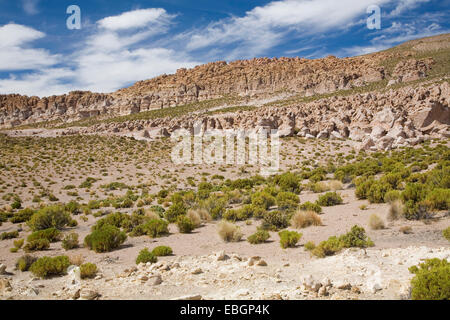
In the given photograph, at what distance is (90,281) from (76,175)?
2540cm

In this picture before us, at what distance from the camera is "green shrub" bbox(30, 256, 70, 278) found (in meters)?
6.76

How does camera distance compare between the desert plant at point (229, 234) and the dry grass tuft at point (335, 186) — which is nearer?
the desert plant at point (229, 234)

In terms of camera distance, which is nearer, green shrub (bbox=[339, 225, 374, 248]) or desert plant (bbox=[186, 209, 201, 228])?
green shrub (bbox=[339, 225, 374, 248])

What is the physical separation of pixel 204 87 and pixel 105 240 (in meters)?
105

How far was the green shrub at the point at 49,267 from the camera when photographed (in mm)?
6762

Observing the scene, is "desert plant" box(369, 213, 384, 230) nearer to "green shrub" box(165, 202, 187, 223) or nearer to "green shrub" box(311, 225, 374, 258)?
"green shrub" box(311, 225, 374, 258)

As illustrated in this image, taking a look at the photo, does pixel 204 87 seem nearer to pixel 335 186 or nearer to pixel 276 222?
pixel 335 186

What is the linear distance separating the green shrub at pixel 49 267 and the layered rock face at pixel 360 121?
107 ft

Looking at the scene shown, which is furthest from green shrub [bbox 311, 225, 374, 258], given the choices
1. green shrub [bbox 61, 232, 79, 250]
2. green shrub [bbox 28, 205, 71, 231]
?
green shrub [bbox 28, 205, 71, 231]

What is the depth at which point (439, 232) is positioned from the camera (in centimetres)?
776

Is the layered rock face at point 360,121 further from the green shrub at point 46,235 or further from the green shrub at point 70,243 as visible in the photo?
the green shrub at point 46,235

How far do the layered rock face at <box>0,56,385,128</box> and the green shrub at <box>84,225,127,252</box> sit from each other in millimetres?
76121

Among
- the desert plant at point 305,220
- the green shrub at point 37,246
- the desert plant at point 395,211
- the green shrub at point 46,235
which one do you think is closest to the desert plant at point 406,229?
the desert plant at point 395,211

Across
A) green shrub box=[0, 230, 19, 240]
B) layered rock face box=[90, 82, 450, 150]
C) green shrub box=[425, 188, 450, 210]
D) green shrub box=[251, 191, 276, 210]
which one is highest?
layered rock face box=[90, 82, 450, 150]
